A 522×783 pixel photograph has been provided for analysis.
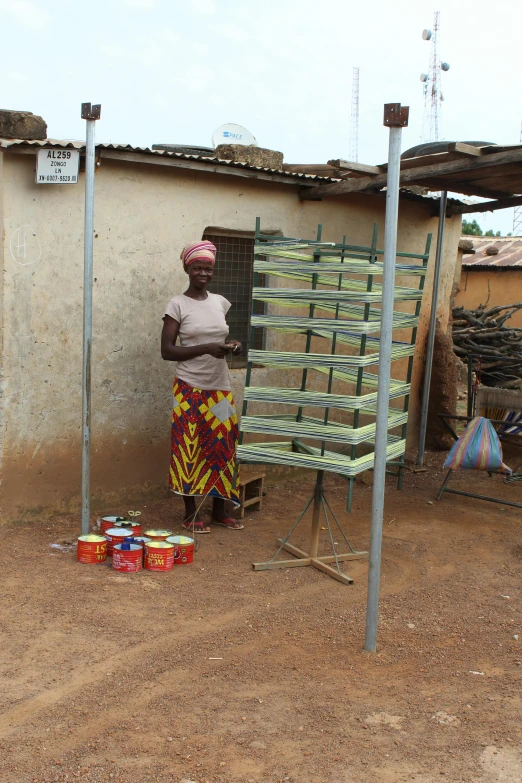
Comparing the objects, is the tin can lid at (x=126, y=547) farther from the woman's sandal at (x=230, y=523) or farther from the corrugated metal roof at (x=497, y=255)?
the corrugated metal roof at (x=497, y=255)

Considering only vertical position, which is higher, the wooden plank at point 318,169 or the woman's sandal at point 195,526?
the wooden plank at point 318,169

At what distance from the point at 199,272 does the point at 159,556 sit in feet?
6.07

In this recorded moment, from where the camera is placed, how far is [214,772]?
9.55 feet

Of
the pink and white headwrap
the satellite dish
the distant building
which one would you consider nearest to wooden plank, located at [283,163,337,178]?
the satellite dish

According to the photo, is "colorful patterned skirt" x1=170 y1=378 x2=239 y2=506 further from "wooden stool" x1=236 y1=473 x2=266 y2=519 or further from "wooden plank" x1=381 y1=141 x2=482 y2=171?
"wooden plank" x1=381 y1=141 x2=482 y2=171

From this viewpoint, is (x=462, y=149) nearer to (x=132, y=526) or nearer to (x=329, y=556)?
(x=329, y=556)

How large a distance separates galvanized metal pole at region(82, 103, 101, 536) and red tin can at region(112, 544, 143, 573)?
0.38 meters

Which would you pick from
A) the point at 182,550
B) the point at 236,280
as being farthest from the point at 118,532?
the point at 236,280

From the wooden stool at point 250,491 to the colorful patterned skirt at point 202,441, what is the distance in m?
0.35

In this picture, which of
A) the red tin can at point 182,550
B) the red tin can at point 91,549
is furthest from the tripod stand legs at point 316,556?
the red tin can at point 91,549

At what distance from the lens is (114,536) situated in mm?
5051

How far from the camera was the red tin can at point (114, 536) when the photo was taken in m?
5.05

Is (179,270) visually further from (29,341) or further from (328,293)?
(328,293)

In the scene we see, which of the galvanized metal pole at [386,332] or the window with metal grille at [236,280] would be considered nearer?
the galvanized metal pole at [386,332]
